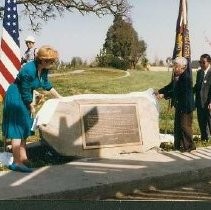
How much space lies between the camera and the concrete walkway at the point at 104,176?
21.8 feet

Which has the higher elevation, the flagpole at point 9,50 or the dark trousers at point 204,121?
the flagpole at point 9,50

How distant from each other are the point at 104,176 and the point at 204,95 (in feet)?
14.6

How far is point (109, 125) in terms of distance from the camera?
9461 millimetres

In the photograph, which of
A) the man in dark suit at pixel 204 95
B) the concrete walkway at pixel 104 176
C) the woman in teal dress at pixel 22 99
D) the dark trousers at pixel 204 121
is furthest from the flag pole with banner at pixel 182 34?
the woman in teal dress at pixel 22 99

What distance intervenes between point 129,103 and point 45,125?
183cm

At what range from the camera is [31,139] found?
11.3 metres

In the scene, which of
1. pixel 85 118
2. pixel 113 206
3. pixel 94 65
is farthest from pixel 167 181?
pixel 94 65

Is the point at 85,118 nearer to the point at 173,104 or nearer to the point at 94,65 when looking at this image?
the point at 173,104

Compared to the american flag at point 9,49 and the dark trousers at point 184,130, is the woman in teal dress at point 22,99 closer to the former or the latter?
the american flag at point 9,49

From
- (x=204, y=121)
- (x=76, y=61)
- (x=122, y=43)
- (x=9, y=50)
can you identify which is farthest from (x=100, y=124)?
(x=76, y=61)

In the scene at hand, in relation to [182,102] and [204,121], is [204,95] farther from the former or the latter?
[182,102]

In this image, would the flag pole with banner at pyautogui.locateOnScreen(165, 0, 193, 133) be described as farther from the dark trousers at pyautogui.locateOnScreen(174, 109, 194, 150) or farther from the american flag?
the american flag

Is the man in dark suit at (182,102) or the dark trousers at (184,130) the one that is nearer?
the man in dark suit at (182,102)

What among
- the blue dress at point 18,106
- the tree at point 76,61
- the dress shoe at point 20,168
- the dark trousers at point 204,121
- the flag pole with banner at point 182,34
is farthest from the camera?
the tree at point 76,61
